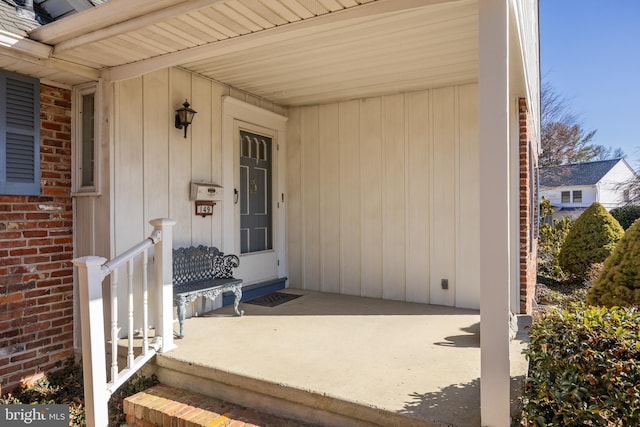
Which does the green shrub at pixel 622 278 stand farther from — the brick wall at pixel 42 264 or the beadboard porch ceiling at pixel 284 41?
the brick wall at pixel 42 264

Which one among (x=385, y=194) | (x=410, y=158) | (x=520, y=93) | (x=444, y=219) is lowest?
(x=444, y=219)

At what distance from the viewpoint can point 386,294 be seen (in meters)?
4.98

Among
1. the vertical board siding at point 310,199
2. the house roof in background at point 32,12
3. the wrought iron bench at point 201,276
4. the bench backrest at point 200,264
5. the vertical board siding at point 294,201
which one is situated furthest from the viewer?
the vertical board siding at point 294,201

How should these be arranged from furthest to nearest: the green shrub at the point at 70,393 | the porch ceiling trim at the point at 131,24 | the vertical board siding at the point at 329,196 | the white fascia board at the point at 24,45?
the vertical board siding at the point at 329,196 < the green shrub at the point at 70,393 < the white fascia board at the point at 24,45 < the porch ceiling trim at the point at 131,24

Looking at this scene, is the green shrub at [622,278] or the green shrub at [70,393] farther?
the green shrub at [622,278]

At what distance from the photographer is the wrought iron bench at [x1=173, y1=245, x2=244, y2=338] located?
11.7 feet

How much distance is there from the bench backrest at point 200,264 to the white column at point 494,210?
9.23ft

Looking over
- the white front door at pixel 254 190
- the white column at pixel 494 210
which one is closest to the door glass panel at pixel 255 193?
the white front door at pixel 254 190

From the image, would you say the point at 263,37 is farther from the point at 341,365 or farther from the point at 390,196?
the point at 390,196

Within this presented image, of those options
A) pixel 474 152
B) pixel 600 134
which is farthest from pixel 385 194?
pixel 600 134

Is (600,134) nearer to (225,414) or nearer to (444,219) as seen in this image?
(444,219)

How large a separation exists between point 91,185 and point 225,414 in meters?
2.24

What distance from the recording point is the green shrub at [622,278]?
12.2ft

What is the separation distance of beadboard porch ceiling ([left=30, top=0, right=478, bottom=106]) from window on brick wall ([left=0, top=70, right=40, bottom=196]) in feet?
1.16
